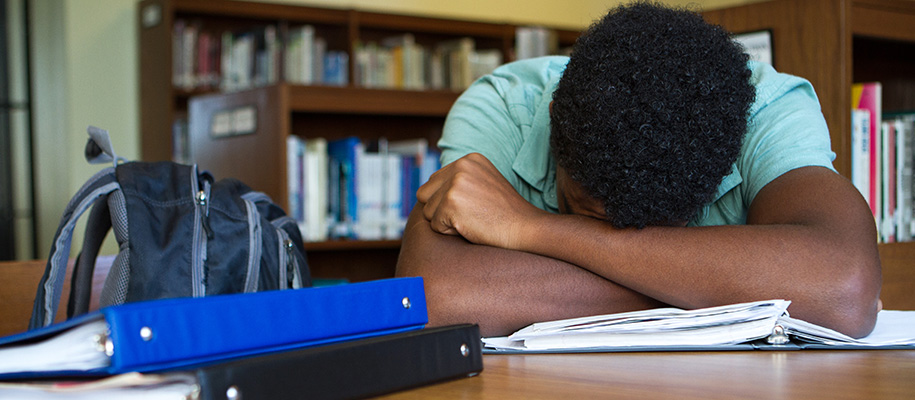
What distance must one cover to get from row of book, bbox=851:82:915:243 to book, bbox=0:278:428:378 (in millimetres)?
1409

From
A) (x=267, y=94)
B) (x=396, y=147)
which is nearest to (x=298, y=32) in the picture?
(x=396, y=147)

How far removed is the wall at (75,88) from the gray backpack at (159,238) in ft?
10.4

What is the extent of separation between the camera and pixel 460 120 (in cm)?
125

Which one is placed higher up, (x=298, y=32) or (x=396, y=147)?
(x=298, y=32)

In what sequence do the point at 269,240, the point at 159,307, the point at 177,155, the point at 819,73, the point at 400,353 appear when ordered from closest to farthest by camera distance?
the point at 159,307 → the point at 400,353 → the point at 269,240 → the point at 819,73 → the point at 177,155

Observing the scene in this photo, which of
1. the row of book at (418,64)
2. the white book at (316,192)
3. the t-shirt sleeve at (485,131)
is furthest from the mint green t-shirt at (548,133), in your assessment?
the row of book at (418,64)

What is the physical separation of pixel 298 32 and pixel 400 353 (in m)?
3.99

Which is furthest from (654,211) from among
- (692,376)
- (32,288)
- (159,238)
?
(32,288)

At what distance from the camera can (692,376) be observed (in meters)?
0.63

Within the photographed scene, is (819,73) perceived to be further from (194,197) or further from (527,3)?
(527,3)

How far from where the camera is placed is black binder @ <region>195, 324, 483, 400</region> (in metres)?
0.47

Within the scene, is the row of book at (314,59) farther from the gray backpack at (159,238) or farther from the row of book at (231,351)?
the row of book at (231,351)

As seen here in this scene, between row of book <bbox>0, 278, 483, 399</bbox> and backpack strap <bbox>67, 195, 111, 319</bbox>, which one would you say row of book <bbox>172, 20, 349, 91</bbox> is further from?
row of book <bbox>0, 278, 483, 399</bbox>

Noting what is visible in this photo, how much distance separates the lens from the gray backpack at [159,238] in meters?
1.03
